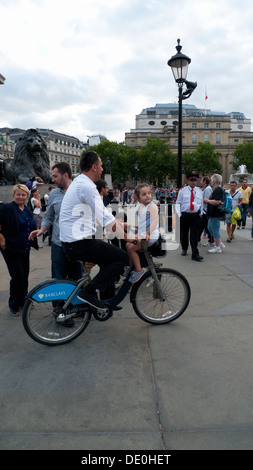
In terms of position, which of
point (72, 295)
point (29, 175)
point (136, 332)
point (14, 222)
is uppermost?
point (29, 175)

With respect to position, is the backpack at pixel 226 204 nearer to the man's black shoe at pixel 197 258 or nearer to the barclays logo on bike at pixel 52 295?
the man's black shoe at pixel 197 258

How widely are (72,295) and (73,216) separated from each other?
814 millimetres

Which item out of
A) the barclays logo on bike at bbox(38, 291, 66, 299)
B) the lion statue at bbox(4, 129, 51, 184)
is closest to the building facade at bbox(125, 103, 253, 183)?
the lion statue at bbox(4, 129, 51, 184)

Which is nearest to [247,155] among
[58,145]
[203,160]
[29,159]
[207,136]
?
[203,160]

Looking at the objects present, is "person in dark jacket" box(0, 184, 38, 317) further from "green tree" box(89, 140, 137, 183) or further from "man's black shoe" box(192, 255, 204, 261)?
"green tree" box(89, 140, 137, 183)

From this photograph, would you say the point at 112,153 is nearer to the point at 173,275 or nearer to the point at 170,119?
the point at 170,119

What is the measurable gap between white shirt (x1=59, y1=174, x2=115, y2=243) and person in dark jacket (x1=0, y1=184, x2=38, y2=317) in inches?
50.3

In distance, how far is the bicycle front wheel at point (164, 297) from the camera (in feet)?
12.0

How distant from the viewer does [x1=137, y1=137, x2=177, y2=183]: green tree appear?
3054 inches

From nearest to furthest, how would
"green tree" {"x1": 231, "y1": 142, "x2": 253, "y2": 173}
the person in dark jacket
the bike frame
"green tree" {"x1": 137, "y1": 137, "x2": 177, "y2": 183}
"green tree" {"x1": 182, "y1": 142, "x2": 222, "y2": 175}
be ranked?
the bike frame, the person in dark jacket, "green tree" {"x1": 137, "y1": 137, "x2": 177, "y2": 183}, "green tree" {"x1": 182, "y1": 142, "x2": 222, "y2": 175}, "green tree" {"x1": 231, "y1": 142, "x2": 253, "y2": 173}

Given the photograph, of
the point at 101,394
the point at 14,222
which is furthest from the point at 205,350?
the point at 14,222

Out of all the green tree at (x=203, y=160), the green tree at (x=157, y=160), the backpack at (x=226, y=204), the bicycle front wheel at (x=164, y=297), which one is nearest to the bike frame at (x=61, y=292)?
the bicycle front wheel at (x=164, y=297)

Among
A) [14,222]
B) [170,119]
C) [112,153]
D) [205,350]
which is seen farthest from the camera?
[170,119]

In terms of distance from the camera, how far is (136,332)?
11.8 feet
